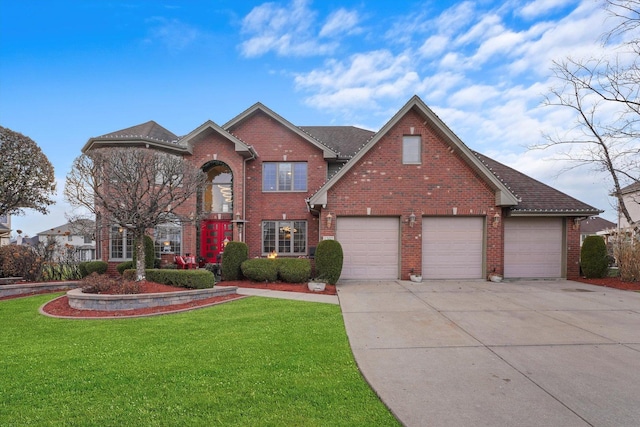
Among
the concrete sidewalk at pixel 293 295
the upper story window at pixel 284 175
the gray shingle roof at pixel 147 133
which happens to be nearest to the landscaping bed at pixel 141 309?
the concrete sidewalk at pixel 293 295

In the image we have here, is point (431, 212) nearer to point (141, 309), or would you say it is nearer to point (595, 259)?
point (595, 259)

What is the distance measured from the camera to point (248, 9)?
13.6 metres

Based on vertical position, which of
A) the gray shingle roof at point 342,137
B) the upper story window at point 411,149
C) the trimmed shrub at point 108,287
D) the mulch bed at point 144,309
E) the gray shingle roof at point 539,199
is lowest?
the mulch bed at point 144,309

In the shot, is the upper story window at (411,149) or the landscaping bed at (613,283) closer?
the landscaping bed at (613,283)

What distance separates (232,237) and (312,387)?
11484mm

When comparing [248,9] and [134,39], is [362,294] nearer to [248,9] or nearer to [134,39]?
[248,9]

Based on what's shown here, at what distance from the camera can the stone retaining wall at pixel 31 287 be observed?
32.6 feet

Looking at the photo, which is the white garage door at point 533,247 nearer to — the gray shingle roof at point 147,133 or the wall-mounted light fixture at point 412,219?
the wall-mounted light fixture at point 412,219

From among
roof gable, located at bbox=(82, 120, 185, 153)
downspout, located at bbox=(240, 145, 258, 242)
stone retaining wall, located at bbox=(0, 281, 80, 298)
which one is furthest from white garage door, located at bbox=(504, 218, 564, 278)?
stone retaining wall, located at bbox=(0, 281, 80, 298)

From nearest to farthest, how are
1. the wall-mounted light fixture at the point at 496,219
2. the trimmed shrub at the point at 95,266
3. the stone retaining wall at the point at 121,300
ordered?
the stone retaining wall at the point at 121,300 < the wall-mounted light fixture at the point at 496,219 < the trimmed shrub at the point at 95,266

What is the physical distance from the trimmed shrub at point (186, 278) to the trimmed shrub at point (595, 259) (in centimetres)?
1487

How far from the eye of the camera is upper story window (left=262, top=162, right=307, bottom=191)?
48.9 ft

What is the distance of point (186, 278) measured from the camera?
30.2 ft

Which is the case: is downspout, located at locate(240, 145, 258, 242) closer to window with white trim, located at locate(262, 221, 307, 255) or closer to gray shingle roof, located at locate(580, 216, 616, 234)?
window with white trim, located at locate(262, 221, 307, 255)
